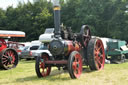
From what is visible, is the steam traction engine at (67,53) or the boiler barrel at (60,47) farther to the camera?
the boiler barrel at (60,47)

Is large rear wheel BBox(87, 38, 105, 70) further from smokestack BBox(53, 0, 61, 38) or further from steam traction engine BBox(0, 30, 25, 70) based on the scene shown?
steam traction engine BBox(0, 30, 25, 70)

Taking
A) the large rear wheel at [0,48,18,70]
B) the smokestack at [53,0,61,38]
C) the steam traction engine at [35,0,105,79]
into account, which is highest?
the smokestack at [53,0,61,38]

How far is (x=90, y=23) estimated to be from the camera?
2405cm

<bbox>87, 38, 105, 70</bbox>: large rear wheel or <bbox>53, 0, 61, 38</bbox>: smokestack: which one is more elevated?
<bbox>53, 0, 61, 38</bbox>: smokestack

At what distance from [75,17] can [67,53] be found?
21913 millimetres

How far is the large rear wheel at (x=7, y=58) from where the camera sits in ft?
29.3

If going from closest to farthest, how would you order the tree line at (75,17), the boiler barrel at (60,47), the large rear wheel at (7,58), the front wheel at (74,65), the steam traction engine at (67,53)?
the front wheel at (74,65), the steam traction engine at (67,53), the boiler barrel at (60,47), the large rear wheel at (7,58), the tree line at (75,17)

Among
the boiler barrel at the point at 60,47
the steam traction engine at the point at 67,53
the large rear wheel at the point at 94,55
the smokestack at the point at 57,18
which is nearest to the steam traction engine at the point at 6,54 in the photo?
the steam traction engine at the point at 67,53

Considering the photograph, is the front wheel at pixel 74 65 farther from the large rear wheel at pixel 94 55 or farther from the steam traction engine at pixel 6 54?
the steam traction engine at pixel 6 54

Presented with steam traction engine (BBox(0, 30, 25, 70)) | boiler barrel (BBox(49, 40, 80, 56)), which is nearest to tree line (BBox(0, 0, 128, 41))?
steam traction engine (BBox(0, 30, 25, 70))

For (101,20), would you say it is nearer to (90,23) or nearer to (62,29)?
(90,23)

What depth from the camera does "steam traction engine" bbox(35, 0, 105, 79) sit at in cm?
616

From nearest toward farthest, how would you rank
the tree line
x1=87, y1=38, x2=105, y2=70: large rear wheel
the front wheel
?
the front wheel
x1=87, y1=38, x2=105, y2=70: large rear wheel
the tree line

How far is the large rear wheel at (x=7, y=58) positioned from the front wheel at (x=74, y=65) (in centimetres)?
410
